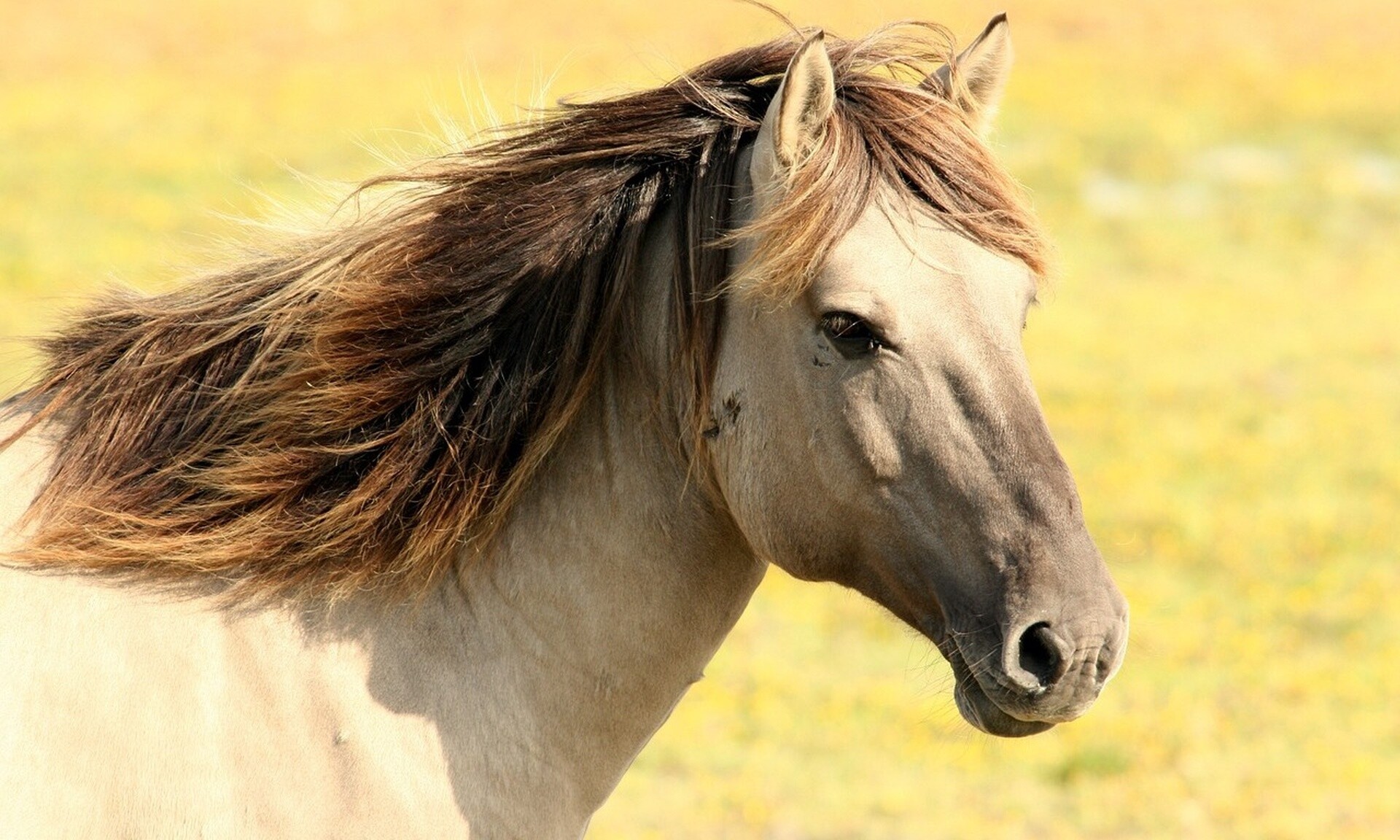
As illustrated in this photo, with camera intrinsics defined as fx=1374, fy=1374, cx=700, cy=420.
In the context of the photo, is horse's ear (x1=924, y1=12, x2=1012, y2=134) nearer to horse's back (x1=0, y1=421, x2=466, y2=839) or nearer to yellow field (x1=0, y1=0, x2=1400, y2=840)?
yellow field (x1=0, y1=0, x2=1400, y2=840)

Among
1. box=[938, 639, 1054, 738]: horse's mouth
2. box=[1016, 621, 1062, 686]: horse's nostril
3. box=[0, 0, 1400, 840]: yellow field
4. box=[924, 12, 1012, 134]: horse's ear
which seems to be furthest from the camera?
box=[0, 0, 1400, 840]: yellow field

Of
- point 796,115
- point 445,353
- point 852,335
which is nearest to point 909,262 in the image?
point 852,335

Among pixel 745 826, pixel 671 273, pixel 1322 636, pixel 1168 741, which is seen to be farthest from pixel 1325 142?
pixel 671 273

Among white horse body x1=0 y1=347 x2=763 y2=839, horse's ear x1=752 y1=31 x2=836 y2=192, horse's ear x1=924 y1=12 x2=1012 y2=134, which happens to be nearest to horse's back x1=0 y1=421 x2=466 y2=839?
white horse body x1=0 y1=347 x2=763 y2=839

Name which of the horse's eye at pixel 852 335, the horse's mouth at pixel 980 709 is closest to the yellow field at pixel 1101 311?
the horse's mouth at pixel 980 709

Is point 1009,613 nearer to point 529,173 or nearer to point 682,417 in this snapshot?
point 682,417

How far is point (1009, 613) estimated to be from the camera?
237 cm

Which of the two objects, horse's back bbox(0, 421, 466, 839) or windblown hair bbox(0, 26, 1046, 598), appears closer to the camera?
horse's back bbox(0, 421, 466, 839)

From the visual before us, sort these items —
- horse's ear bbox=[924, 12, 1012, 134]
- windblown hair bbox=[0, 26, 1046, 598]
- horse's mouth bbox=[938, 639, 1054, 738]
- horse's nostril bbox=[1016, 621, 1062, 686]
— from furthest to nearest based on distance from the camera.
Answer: horse's ear bbox=[924, 12, 1012, 134] → windblown hair bbox=[0, 26, 1046, 598] → horse's mouth bbox=[938, 639, 1054, 738] → horse's nostril bbox=[1016, 621, 1062, 686]

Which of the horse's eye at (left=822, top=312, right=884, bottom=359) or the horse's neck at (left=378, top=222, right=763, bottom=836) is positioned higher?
the horse's eye at (left=822, top=312, right=884, bottom=359)

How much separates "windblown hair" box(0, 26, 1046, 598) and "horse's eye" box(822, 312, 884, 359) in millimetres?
260

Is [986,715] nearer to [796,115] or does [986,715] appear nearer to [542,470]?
[542,470]

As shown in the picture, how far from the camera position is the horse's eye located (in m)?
2.47

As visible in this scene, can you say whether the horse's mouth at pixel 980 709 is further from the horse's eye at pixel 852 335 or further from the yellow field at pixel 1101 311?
the horse's eye at pixel 852 335
